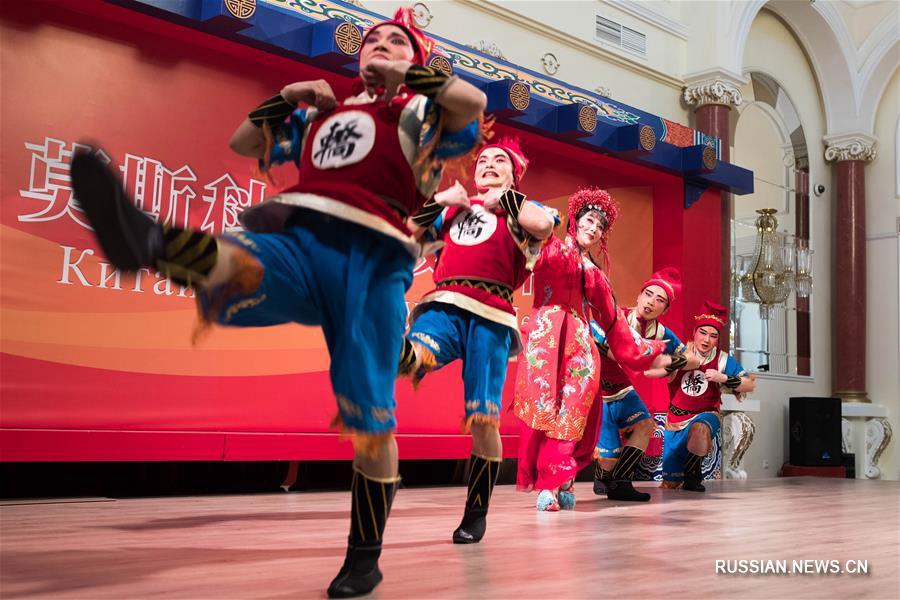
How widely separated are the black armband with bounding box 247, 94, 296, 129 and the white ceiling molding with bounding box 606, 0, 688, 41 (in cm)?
635

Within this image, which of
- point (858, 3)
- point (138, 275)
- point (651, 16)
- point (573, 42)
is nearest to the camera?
point (138, 275)

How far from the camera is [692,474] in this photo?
18.9 feet

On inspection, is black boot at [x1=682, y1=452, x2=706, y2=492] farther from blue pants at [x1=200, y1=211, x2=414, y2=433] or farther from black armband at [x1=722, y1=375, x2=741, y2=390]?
blue pants at [x1=200, y1=211, x2=414, y2=433]

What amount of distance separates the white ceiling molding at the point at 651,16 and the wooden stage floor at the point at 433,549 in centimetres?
509

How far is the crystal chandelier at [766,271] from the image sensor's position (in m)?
8.99

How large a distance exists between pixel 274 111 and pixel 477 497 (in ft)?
4.38

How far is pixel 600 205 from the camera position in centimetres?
423

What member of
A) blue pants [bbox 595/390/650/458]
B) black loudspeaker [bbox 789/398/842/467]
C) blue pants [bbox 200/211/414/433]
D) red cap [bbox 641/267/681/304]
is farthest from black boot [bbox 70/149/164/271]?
black loudspeaker [bbox 789/398/842/467]

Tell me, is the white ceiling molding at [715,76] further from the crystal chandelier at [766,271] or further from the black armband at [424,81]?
the black armband at [424,81]

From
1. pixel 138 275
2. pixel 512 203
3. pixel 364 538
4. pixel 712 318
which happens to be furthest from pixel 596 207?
pixel 364 538

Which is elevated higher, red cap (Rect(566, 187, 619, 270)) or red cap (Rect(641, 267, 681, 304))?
red cap (Rect(566, 187, 619, 270))

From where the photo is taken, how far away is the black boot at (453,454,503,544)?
8.97 feet

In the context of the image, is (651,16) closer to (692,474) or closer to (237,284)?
(692,474)

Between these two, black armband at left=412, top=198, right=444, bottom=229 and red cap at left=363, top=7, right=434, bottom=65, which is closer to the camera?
red cap at left=363, top=7, right=434, bottom=65
